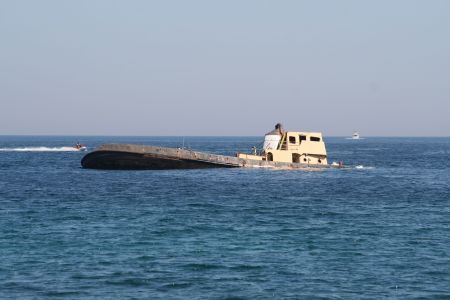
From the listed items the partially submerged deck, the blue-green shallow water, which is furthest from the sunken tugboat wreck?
the blue-green shallow water

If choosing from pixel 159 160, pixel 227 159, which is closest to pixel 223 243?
pixel 159 160

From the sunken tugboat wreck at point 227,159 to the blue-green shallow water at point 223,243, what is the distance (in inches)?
765

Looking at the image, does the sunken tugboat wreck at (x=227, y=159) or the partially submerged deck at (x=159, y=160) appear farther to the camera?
the sunken tugboat wreck at (x=227, y=159)

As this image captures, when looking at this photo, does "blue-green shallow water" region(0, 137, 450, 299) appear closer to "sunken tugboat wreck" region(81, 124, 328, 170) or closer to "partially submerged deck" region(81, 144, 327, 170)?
"partially submerged deck" region(81, 144, 327, 170)

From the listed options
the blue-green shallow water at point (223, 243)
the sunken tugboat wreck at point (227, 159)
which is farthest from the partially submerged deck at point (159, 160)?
the blue-green shallow water at point (223, 243)

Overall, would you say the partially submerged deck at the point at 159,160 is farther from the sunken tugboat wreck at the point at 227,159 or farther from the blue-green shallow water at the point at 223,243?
the blue-green shallow water at the point at 223,243

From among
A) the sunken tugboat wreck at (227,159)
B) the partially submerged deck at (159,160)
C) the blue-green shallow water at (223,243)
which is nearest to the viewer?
the blue-green shallow water at (223,243)

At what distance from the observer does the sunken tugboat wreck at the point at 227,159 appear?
80750mm

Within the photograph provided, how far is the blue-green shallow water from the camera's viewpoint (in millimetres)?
24875

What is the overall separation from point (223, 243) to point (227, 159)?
5017cm

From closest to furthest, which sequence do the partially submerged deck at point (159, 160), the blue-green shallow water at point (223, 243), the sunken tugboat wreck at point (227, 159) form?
the blue-green shallow water at point (223, 243)
the partially submerged deck at point (159, 160)
the sunken tugboat wreck at point (227, 159)

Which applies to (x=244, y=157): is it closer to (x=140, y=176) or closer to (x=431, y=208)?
(x=140, y=176)

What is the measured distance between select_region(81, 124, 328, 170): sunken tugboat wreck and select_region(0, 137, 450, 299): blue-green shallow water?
1943 cm

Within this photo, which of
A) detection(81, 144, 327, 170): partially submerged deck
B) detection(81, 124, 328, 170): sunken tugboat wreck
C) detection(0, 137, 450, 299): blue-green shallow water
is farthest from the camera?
detection(81, 124, 328, 170): sunken tugboat wreck
